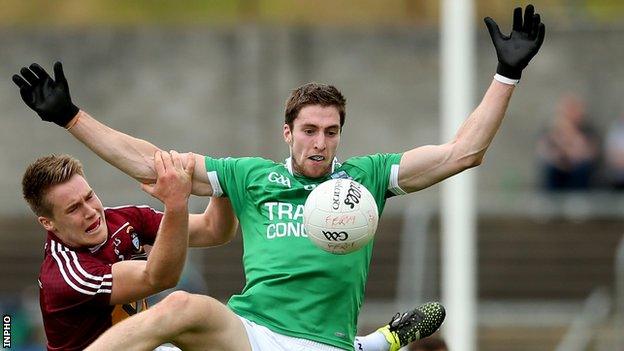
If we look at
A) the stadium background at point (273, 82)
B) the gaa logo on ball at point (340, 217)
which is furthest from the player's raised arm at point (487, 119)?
the stadium background at point (273, 82)

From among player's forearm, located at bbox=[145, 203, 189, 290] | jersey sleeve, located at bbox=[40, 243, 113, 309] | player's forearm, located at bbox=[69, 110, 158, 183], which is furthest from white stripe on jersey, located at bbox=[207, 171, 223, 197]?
jersey sleeve, located at bbox=[40, 243, 113, 309]

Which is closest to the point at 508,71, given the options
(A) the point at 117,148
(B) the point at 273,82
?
(A) the point at 117,148

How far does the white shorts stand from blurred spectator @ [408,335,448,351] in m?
1.56

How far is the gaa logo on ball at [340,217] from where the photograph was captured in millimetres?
8844

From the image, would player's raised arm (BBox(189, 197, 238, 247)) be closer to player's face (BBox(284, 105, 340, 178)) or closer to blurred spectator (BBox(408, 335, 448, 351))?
player's face (BBox(284, 105, 340, 178))

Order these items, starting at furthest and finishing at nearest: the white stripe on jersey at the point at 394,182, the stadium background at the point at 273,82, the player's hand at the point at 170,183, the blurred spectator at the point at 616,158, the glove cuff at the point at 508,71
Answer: the stadium background at the point at 273,82
the blurred spectator at the point at 616,158
the white stripe on jersey at the point at 394,182
the glove cuff at the point at 508,71
the player's hand at the point at 170,183

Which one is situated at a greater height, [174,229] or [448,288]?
[174,229]

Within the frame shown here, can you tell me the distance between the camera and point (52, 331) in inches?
374

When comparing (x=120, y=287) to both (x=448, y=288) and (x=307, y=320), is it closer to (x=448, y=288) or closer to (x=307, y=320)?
(x=307, y=320)

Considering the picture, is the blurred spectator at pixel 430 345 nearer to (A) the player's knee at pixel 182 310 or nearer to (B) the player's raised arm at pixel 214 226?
(B) the player's raised arm at pixel 214 226

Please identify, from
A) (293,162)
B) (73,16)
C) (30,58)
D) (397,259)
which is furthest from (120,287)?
(73,16)

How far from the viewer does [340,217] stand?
8.83 meters

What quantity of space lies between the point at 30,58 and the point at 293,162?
16692 mm

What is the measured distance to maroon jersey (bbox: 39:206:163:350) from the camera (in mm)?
9211
